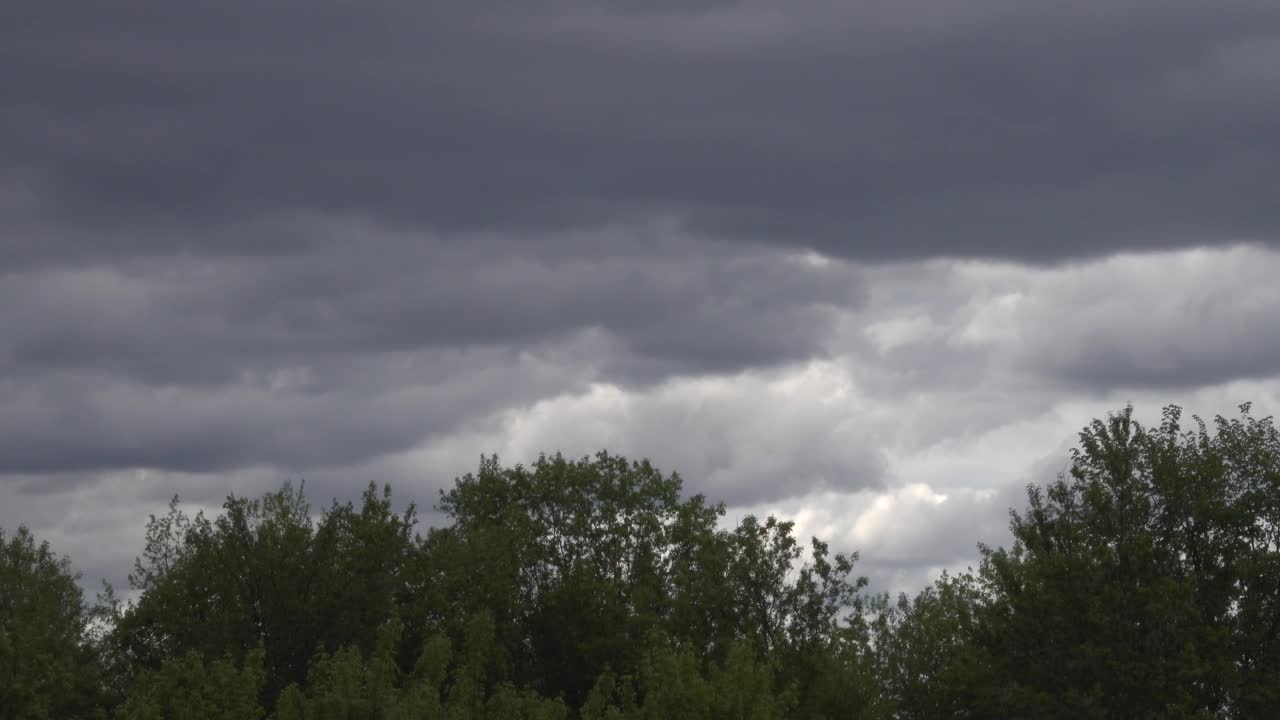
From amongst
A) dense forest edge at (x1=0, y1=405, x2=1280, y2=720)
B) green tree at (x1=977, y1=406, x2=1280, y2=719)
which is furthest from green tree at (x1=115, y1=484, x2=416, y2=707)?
green tree at (x1=977, y1=406, x2=1280, y2=719)

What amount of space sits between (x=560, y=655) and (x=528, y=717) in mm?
35457

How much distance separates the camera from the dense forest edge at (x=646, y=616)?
2064 inches

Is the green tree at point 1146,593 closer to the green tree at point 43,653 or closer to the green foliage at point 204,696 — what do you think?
the green foliage at point 204,696

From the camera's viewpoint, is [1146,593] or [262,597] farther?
[262,597]

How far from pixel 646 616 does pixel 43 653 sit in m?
30.4

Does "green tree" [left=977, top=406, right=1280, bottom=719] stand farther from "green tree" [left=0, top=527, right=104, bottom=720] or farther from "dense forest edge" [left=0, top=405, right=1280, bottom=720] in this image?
"green tree" [left=0, top=527, right=104, bottom=720]

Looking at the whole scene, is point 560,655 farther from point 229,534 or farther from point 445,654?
point 445,654

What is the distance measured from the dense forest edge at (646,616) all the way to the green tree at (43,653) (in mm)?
191

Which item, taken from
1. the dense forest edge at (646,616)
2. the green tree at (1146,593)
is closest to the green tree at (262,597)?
the dense forest edge at (646,616)

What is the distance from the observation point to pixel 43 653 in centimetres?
6806

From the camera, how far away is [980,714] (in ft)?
188

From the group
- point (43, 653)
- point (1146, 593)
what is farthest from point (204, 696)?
point (1146, 593)

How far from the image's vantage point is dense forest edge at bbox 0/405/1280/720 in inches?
2064

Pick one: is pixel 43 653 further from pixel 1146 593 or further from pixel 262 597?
pixel 1146 593
